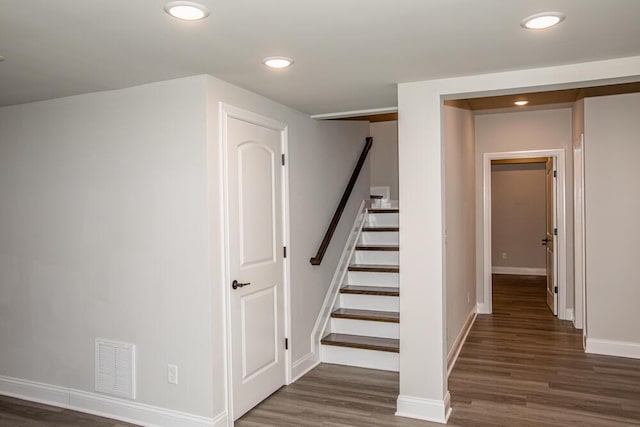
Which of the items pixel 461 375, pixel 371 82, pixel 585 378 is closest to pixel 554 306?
pixel 585 378

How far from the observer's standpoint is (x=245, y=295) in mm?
3332

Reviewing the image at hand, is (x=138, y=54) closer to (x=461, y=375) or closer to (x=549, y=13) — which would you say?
(x=549, y=13)

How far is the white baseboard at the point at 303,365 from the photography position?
396 centimetres

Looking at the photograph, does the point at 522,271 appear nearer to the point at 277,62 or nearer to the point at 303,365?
the point at 303,365

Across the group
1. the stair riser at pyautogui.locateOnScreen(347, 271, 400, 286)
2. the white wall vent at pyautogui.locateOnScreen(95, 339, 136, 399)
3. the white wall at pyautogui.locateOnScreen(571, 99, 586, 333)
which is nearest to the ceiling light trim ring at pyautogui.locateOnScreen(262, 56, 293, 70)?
the white wall vent at pyautogui.locateOnScreen(95, 339, 136, 399)

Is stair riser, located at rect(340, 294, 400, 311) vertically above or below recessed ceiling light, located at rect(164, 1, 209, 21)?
below

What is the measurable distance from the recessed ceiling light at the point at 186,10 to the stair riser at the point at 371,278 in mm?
3319

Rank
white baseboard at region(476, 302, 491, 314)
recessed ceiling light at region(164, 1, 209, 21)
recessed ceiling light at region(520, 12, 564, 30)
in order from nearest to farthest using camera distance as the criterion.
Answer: recessed ceiling light at region(164, 1, 209, 21) < recessed ceiling light at region(520, 12, 564, 30) < white baseboard at region(476, 302, 491, 314)

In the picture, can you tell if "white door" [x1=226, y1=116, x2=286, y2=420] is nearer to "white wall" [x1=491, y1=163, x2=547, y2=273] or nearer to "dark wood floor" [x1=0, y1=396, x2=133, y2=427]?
"dark wood floor" [x1=0, y1=396, x2=133, y2=427]

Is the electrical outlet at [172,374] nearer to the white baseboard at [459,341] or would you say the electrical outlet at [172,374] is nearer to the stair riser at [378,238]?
the white baseboard at [459,341]

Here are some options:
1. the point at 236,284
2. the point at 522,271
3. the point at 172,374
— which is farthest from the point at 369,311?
the point at 522,271

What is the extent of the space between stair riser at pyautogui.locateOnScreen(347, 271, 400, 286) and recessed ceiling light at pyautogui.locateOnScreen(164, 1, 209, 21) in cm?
332

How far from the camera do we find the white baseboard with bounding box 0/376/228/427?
3.04 metres

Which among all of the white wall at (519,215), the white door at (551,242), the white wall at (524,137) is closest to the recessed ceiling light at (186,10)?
the white wall at (524,137)
